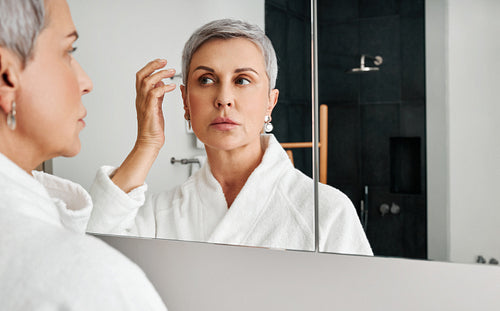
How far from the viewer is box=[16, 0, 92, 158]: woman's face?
2.03 ft

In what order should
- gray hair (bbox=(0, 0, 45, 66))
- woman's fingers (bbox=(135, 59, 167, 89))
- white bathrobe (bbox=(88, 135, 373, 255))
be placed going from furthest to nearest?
1. woman's fingers (bbox=(135, 59, 167, 89))
2. white bathrobe (bbox=(88, 135, 373, 255))
3. gray hair (bbox=(0, 0, 45, 66))

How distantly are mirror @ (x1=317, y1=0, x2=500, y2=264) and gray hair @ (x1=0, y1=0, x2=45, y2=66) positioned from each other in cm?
49

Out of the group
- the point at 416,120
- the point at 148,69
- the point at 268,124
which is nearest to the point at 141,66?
the point at 148,69

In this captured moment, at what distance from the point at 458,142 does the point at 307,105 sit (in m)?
0.28

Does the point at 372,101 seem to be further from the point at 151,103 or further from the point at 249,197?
the point at 151,103

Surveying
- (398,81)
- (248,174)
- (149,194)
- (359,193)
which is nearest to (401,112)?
(398,81)

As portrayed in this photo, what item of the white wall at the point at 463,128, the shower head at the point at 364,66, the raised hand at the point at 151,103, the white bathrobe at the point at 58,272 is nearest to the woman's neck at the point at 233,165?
the raised hand at the point at 151,103

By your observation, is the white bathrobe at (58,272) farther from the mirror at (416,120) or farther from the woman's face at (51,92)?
the mirror at (416,120)

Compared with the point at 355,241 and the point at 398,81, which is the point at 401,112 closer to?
the point at 398,81

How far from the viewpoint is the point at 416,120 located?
2.58ft

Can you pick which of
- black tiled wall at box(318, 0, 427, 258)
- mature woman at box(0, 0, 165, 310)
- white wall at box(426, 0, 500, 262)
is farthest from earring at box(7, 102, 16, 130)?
white wall at box(426, 0, 500, 262)

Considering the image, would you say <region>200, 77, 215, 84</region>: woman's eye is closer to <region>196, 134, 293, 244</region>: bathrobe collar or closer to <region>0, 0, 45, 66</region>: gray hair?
<region>196, 134, 293, 244</region>: bathrobe collar

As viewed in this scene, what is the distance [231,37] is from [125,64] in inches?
10.8

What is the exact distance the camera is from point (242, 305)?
3.16ft
